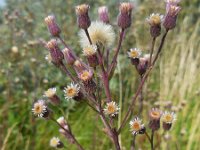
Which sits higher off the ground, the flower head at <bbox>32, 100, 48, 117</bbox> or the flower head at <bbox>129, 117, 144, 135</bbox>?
the flower head at <bbox>32, 100, 48, 117</bbox>

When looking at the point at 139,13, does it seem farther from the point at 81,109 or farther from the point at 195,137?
the point at 195,137

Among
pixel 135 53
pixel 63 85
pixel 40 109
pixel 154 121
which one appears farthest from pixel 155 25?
pixel 63 85

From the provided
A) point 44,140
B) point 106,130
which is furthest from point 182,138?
point 106,130

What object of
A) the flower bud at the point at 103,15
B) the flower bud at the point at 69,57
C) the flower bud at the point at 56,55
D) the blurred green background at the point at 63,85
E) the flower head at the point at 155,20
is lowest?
the flower bud at the point at 56,55

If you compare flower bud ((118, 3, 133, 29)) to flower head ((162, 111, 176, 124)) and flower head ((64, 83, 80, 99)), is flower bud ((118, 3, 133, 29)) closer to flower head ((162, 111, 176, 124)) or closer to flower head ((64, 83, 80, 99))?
flower head ((64, 83, 80, 99))

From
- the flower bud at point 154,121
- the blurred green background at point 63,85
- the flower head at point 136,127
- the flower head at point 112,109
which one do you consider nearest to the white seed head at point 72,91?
the flower head at point 112,109

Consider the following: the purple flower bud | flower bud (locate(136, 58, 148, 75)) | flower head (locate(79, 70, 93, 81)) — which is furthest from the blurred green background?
flower head (locate(79, 70, 93, 81))

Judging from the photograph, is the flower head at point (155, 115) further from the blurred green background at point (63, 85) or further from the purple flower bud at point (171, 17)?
the blurred green background at point (63, 85)
